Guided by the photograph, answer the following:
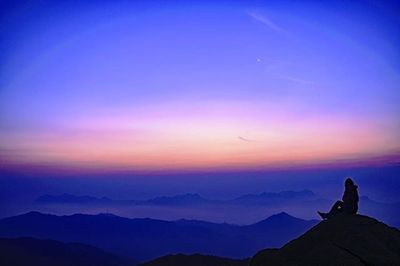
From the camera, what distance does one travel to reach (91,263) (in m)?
95.5

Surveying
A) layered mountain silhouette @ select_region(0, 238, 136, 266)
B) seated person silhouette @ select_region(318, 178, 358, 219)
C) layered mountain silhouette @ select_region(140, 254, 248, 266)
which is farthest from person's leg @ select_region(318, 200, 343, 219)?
layered mountain silhouette @ select_region(0, 238, 136, 266)

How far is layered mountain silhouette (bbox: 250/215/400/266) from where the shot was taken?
2202 centimetres

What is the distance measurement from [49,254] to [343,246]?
272ft

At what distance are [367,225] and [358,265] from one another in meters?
5.25

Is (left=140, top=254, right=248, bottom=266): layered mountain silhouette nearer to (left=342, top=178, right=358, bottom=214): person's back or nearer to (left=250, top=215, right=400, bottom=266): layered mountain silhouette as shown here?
(left=342, top=178, right=358, bottom=214): person's back

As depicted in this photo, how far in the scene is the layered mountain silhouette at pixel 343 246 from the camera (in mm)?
22017

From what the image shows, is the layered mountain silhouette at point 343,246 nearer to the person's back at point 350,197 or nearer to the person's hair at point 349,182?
the person's back at point 350,197

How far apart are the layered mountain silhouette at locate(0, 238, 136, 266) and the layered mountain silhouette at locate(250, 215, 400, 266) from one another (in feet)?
208

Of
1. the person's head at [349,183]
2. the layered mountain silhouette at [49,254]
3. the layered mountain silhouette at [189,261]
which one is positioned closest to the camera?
the person's head at [349,183]

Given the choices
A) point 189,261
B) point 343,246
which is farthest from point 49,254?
point 343,246

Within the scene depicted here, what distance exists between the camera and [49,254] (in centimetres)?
9288

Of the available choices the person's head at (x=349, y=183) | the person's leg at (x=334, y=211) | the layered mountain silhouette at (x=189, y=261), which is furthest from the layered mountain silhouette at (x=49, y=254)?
the person's head at (x=349, y=183)

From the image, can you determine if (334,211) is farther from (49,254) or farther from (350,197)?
(49,254)

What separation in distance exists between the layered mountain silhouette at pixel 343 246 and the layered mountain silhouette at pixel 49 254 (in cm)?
6338
